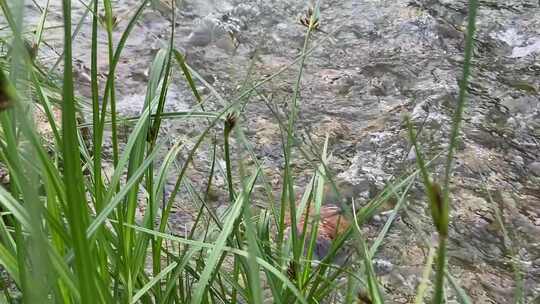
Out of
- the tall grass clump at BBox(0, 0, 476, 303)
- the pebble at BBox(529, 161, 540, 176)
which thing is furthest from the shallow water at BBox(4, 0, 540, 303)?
the tall grass clump at BBox(0, 0, 476, 303)

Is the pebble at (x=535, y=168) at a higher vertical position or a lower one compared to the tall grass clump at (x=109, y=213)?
lower

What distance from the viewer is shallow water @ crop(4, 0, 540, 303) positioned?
4.86ft

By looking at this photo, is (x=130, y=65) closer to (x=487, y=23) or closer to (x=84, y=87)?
(x=84, y=87)

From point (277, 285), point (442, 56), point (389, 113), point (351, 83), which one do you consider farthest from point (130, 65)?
point (277, 285)

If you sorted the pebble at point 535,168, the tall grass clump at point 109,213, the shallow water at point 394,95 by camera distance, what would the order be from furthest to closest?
the pebble at point 535,168, the shallow water at point 394,95, the tall grass clump at point 109,213

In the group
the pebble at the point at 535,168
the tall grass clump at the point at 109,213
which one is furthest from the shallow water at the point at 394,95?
the tall grass clump at the point at 109,213

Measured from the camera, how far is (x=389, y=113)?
6.60 ft

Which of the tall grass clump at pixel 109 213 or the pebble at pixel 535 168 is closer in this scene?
the tall grass clump at pixel 109 213

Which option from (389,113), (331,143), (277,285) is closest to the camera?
(277,285)

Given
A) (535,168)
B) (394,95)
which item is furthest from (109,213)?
(394,95)

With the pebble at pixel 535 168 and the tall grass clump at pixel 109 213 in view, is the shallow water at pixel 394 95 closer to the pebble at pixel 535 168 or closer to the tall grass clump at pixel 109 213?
the pebble at pixel 535 168

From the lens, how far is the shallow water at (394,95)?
1483 mm

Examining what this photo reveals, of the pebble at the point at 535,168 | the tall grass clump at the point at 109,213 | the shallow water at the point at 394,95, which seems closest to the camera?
the tall grass clump at the point at 109,213

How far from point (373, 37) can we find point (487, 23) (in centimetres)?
42
